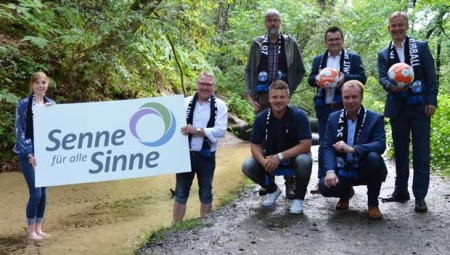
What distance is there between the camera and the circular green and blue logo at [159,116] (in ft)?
15.3

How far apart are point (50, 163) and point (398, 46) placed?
3.83m

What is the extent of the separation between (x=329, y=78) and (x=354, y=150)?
0.96m

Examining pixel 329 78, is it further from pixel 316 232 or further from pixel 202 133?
pixel 316 232

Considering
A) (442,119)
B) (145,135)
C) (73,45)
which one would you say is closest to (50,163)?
(145,135)

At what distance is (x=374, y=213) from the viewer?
432cm

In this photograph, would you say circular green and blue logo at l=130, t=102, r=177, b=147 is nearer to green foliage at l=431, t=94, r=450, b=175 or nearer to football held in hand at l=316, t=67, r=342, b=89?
football held in hand at l=316, t=67, r=342, b=89

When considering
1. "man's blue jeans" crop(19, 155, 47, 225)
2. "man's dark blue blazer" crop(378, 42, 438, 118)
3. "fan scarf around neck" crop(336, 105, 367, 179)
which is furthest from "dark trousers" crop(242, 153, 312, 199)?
"man's blue jeans" crop(19, 155, 47, 225)

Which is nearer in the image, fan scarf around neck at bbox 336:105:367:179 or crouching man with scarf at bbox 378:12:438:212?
fan scarf around neck at bbox 336:105:367:179

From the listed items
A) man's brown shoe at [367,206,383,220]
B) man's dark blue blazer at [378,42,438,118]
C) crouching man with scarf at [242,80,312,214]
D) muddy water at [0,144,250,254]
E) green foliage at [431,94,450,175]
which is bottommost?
muddy water at [0,144,250,254]

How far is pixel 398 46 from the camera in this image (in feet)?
15.4

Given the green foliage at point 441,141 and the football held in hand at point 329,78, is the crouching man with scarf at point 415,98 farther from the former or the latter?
the green foliage at point 441,141

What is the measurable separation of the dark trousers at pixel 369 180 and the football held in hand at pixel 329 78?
1002mm

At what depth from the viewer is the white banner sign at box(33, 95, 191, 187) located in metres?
4.54

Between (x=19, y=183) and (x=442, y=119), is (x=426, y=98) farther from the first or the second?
(x=19, y=183)
